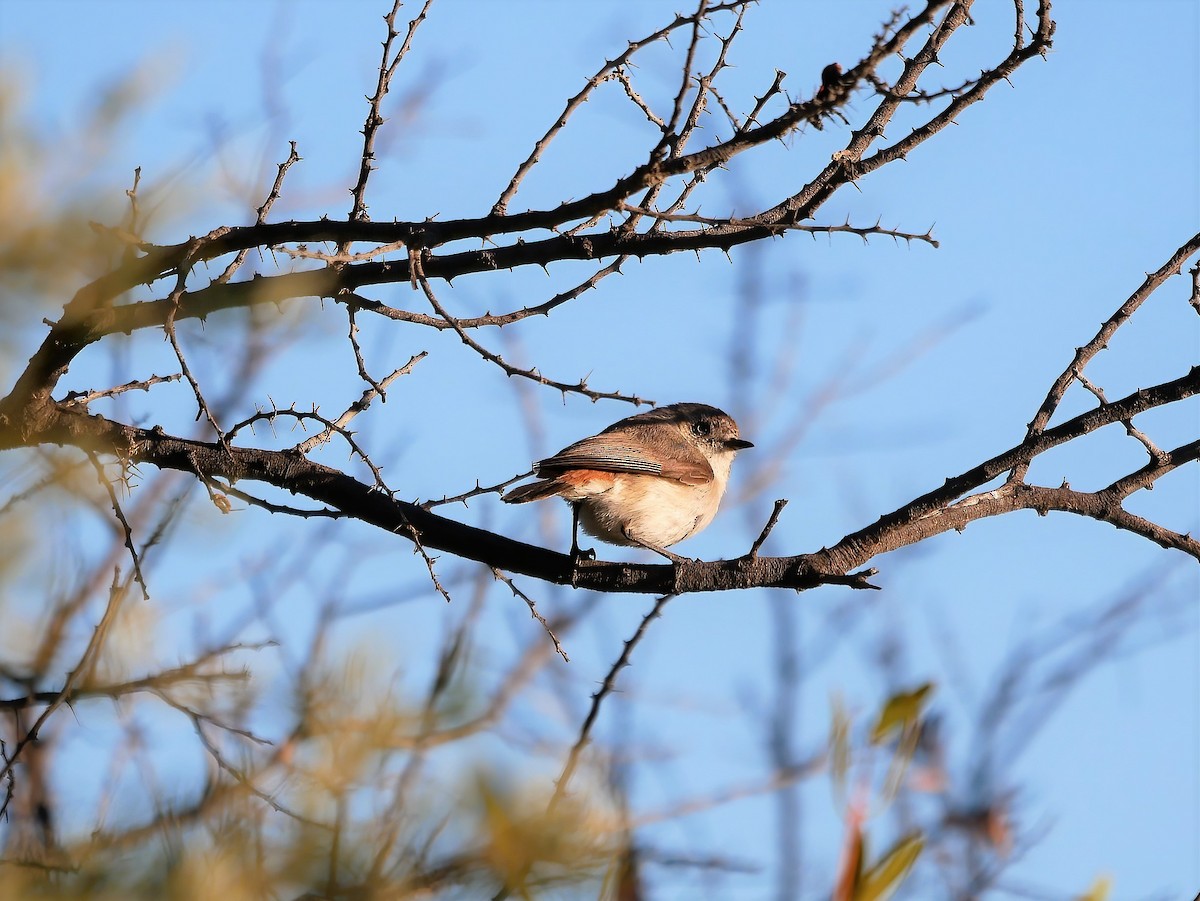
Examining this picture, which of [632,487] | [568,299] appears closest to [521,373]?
[568,299]

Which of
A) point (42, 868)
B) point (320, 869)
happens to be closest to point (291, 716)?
point (320, 869)

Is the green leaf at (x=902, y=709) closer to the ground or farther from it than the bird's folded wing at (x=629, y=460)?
closer to the ground

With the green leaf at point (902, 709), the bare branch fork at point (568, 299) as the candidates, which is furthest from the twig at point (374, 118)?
the green leaf at point (902, 709)

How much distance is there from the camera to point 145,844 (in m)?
2.13

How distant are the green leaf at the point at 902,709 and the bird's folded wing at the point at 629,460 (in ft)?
11.6

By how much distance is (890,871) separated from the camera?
208 centimetres

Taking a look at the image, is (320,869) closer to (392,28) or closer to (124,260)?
(124,260)

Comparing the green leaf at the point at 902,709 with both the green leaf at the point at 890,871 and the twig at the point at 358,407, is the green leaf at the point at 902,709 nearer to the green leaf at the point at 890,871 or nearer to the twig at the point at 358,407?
the green leaf at the point at 890,871

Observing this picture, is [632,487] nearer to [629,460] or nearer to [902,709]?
[629,460]

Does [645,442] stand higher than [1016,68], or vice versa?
[645,442]

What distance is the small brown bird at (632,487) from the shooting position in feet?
19.6

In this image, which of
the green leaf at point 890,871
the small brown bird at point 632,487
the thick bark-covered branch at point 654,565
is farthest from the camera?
the small brown bird at point 632,487

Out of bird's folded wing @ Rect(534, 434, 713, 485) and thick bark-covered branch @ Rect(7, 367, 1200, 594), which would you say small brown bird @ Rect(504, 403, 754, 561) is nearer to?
bird's folded wing @ Rect(534, 434, 713, 485)

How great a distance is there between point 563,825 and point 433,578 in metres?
1.53
